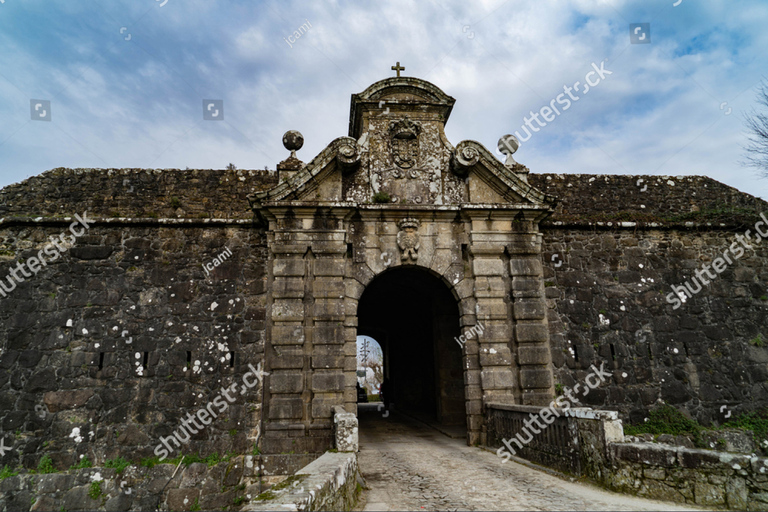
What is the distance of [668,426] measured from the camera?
27.5 ft

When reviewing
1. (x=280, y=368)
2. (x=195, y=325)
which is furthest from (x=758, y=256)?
(x=195, y=325)

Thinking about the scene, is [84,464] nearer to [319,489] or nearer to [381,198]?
[319,489]

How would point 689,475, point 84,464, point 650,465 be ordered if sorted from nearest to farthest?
point 689,475
point 650,465
point 84,464

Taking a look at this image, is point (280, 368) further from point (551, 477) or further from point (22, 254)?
point (22, 254)

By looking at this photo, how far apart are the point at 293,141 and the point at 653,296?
7.67 m

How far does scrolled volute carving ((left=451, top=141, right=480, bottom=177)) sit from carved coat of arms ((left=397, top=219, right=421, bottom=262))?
1.35 metres

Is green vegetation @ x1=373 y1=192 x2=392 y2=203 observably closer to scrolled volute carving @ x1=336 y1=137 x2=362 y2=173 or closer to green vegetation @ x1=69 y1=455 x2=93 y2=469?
scrolled volute carving @ x1=336 y1=137 x2=362 y2=173

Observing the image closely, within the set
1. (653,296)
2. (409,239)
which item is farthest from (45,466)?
(653,296)

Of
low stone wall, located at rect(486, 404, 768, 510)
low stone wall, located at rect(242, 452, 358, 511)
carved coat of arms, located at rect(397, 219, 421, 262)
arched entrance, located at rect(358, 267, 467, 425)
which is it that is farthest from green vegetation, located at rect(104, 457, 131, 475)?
low stone wall, located at rect(486, 404, 768, 510)

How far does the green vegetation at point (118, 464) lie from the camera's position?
7.39m

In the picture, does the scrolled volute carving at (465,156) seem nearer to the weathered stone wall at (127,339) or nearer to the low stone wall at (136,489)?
the weathered stone wall at (127,339)

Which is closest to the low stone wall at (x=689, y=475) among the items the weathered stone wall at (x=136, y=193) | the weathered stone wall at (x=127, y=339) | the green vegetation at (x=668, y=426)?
the green vegetation at (x=668, y=426)

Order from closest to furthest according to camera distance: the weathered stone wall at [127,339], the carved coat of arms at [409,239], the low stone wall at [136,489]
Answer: the low stone wall at [136,489] → the weathered stone wall at [127,339] → the carved coat of arms at [409,239]

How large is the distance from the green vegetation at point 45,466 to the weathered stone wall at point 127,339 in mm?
97
